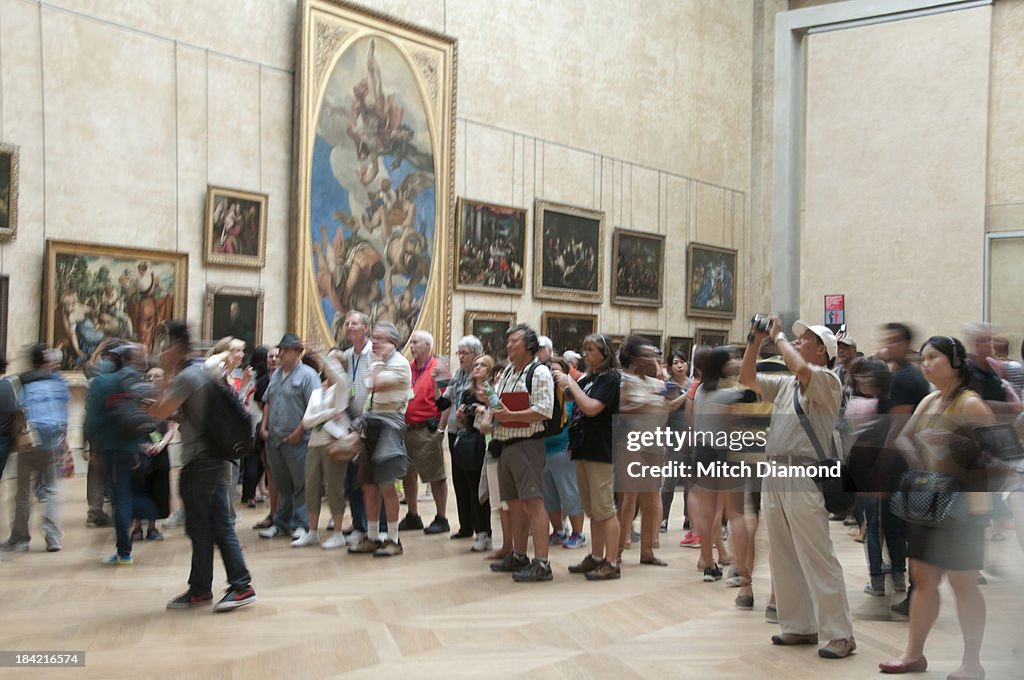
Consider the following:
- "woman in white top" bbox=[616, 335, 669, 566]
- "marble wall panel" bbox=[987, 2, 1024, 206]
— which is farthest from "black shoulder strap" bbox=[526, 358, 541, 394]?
"marble wall panel" bbox=[987, 2, 1024, 206]

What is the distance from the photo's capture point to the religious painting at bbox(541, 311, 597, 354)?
18359 mm

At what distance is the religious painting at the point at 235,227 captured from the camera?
1341 centimetres

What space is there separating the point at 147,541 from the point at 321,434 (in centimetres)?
191

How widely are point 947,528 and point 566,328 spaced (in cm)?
1382

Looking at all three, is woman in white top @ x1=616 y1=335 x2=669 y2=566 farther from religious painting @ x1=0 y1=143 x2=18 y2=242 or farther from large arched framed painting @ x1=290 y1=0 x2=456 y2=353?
religious painting @ x1=0 y1=143 x2=18 y2=242

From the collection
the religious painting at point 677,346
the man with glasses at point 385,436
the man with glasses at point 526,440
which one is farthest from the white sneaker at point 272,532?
the religious painting at point 677,346

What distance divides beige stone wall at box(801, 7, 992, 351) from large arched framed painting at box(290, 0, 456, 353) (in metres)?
10.4

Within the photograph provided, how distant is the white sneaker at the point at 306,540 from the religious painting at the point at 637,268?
1132 cm

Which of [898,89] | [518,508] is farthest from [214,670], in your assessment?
[898,89]

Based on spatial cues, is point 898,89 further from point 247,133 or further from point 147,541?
point 147,541

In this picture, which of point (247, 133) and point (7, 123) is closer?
point (7, 123)

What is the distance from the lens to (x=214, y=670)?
17.5ft

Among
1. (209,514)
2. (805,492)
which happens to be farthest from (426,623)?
(805,492)

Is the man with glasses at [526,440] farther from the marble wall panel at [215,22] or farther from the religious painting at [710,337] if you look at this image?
the religious painting at [710,337]
